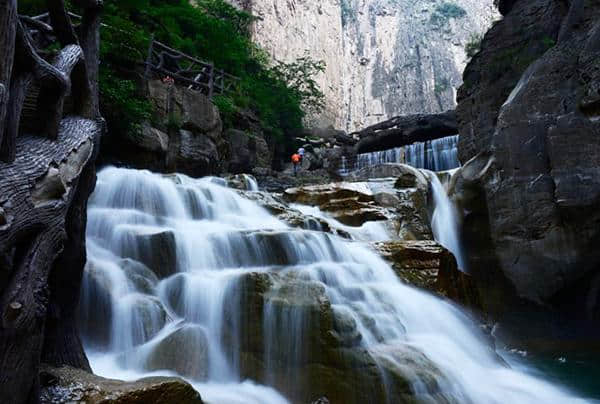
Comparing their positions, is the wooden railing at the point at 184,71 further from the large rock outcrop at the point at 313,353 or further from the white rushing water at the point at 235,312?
the large rock outcrop at the point at 313,353

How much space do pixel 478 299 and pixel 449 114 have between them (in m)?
15.9

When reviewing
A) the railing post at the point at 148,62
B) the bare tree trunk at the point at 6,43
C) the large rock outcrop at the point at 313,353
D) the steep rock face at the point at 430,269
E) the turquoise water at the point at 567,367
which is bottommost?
the turquoise water at the point at 567,367

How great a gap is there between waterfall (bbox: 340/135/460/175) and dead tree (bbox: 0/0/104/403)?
13.4 meters

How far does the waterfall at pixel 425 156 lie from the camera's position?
15.5 m

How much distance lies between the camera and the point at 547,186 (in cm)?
735

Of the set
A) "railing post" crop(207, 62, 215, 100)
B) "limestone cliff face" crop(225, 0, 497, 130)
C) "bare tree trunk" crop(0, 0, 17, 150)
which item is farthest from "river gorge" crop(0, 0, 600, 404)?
"limestone cliff face" crop(225, 0, 497, 130)

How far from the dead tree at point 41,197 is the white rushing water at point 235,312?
0.93 meters

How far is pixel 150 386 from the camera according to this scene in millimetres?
2369

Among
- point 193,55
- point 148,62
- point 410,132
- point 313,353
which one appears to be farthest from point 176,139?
point 410,132

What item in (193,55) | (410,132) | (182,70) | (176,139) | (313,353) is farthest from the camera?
(410,132)

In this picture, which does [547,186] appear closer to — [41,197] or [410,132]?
[41,197]

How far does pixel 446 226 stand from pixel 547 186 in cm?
225

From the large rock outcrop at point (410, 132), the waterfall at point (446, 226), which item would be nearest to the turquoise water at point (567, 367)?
the waterfall at point (446, 226)

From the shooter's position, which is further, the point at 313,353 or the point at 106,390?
the point at 313,353
